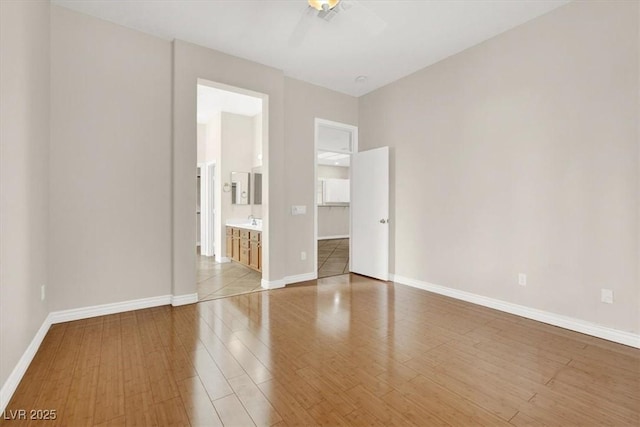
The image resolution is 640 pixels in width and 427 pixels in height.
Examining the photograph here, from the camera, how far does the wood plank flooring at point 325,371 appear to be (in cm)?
167

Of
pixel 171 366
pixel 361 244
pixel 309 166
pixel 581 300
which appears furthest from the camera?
pixel 361 244

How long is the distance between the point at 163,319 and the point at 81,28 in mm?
3075

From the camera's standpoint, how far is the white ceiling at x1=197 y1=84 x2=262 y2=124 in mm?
5172

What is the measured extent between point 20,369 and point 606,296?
181 inches

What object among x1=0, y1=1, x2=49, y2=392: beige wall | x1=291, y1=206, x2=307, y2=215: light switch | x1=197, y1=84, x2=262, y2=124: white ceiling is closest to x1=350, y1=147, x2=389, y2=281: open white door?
x1=291, y1=206, x2=307, y2=215: light switch

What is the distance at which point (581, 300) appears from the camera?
2.79 m

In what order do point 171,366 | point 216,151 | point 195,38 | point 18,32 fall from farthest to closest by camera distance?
point 216,151, point 195,38, point 171,366, point 18,32

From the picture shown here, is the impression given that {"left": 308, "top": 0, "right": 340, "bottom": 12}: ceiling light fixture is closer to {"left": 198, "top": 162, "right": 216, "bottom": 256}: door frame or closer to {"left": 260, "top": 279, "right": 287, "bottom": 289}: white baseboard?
{"left": 260, "top": 279, "right": 287, "bottom": 289}: white baseboard

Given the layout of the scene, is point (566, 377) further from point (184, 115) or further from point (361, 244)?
point (184, 115)

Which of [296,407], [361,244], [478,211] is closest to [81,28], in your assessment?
[296,407]

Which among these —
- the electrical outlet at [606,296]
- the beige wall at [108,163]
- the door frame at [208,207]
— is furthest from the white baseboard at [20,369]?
the electrical outlet at [606,296]

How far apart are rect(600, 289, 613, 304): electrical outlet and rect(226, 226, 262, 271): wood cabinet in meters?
4.08

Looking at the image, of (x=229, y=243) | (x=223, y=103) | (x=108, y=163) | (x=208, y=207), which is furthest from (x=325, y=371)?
(x=208, y=207)

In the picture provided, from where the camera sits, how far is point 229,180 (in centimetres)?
620
